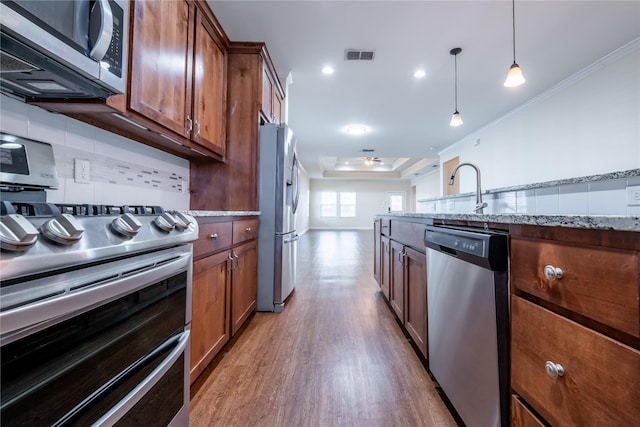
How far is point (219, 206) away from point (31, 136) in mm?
1261

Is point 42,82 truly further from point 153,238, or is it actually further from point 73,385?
point 73,385

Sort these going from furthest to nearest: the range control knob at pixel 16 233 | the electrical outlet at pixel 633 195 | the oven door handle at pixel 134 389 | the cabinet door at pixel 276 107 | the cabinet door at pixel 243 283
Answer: the cabinet door at pixel 276 107, the electrical outlet at pixel 633 195, the cabinet door at pixel 243 283, the oven door handle at pixel 134 389, the range control knob at pixel 16 233

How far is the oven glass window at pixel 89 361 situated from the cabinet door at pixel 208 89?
4.27 ft

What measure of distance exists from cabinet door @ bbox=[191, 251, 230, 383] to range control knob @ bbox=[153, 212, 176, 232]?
37 cm

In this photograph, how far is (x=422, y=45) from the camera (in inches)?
104

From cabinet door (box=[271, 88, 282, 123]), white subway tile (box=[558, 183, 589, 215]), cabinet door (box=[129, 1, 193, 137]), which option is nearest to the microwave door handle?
cabinet door (box=[129, 1, 193, 137])

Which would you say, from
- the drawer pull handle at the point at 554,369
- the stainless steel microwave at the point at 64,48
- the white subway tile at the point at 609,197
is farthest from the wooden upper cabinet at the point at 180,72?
the white subway tile at the point at 609,197

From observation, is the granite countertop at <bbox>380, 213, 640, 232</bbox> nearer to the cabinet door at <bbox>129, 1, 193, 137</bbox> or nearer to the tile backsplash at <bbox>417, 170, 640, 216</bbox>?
the tile backsplash at <bbox>417, 170, 640, 216</bbox>

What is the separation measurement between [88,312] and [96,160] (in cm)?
113

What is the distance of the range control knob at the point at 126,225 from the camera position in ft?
2.27

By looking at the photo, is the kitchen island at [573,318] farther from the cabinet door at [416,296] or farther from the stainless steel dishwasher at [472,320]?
the cabinet door at [416,296]

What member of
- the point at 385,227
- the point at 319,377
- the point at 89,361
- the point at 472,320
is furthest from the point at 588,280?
the point at 385,227

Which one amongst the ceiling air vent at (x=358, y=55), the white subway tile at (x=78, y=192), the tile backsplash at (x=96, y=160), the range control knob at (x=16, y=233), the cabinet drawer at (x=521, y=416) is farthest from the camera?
the ceiling air vent at (x=358, y=55)

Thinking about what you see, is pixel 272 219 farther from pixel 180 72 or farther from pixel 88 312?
pixel 88 312
